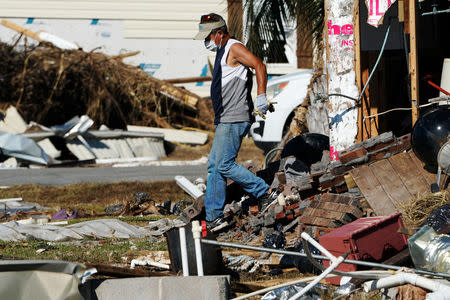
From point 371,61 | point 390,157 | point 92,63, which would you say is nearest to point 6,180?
point 92,63

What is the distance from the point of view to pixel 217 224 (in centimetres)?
799

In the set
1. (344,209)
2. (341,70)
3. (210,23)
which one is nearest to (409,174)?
(344,209)

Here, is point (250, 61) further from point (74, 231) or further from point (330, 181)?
point (74, 231)

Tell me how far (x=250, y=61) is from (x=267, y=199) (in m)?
1.47

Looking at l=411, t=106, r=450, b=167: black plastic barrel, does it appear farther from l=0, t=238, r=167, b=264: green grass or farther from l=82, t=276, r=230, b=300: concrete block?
l=82, t=276, r=230, b=300: concrete block

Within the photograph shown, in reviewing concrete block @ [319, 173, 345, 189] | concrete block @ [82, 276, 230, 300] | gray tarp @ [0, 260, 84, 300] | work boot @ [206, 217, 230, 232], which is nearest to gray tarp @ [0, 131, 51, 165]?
work boot @ [206, 217, 230, 232]

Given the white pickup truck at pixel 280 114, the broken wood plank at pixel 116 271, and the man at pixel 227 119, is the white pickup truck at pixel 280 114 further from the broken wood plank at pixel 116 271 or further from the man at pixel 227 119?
the broken wood plank at pixel 116 271

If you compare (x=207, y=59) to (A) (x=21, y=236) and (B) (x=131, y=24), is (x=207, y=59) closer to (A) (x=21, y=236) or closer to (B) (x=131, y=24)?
(B) (x=131, y=24)

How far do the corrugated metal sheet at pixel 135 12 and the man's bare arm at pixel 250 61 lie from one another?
12688mm

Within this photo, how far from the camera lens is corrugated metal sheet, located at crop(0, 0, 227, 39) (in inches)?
814

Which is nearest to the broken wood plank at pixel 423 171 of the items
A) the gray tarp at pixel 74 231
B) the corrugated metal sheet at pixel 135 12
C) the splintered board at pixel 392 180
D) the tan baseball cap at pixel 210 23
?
the splintered board at pixel 392 180

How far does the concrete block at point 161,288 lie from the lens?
4957 mm

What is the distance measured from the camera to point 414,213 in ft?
22.7

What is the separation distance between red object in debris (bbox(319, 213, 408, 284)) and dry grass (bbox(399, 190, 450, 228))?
24.9 inches
